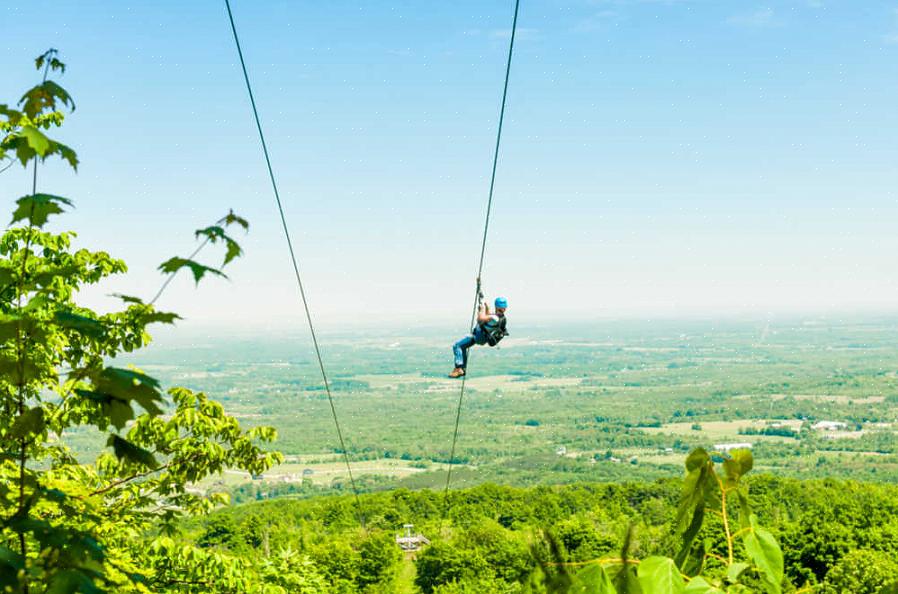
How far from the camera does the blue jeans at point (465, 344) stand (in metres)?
11.6

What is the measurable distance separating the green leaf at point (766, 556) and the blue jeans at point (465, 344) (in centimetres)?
1008

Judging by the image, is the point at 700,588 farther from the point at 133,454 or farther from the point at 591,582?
the point at 133,454

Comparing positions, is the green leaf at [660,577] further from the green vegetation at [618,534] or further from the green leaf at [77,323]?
the green leaf at [77,323]

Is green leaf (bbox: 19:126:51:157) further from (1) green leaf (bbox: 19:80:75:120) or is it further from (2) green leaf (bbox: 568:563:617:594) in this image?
(2) green leaf (bbox: 568:563:617:594)

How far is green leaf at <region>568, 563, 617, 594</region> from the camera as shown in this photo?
1265 millimetres

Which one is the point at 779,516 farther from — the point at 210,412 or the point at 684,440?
the point at 684,440

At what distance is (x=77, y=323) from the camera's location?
6.84 ft

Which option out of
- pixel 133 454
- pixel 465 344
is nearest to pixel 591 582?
pixel 133 454

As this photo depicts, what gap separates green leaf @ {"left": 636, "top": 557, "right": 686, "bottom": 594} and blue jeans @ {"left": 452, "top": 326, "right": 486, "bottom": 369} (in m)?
10.2

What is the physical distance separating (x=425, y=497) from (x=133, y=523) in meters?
68.1

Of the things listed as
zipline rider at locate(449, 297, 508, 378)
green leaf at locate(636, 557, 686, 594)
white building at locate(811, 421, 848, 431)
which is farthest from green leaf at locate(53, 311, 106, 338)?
white building at locate(811, 421, 848, 431)

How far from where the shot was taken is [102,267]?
8367 millimetres

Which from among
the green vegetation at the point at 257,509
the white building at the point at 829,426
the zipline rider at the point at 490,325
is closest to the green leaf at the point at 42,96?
the green vegetation at the point at 257,509

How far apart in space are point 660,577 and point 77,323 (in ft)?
5.84
